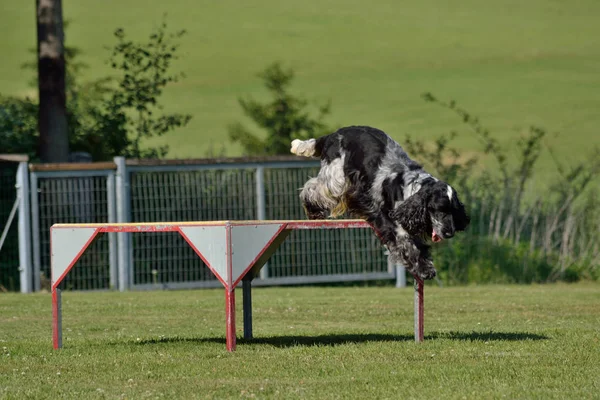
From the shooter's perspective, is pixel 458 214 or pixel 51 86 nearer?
pixel 458 214

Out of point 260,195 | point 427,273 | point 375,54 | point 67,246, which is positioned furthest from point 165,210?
point 375,54

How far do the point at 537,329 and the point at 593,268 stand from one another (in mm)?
7227

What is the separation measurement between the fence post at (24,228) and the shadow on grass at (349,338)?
648 cm

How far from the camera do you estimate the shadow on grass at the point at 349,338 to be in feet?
27.1

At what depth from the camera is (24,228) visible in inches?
579

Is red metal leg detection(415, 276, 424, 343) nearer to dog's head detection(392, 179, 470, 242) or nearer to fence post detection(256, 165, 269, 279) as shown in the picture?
dog's head detection(392, 179, 470, 242)

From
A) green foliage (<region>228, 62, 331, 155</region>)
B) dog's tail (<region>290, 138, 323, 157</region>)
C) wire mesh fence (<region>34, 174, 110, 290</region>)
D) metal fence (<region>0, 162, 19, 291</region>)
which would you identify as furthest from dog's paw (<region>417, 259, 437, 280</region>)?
green foliage (<region>228, 62, 331, 155</region>)

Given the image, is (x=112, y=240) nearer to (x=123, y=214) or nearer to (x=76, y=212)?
(x=123, y=214)

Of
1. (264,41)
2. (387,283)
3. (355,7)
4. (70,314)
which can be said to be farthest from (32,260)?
(355,7)

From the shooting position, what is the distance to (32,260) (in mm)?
14859

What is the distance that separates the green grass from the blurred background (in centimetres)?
290

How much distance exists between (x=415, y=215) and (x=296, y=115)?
595 inches

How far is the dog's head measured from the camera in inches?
288

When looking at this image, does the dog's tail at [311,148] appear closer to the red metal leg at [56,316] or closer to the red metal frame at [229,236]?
the red metal frame at [229,236]
